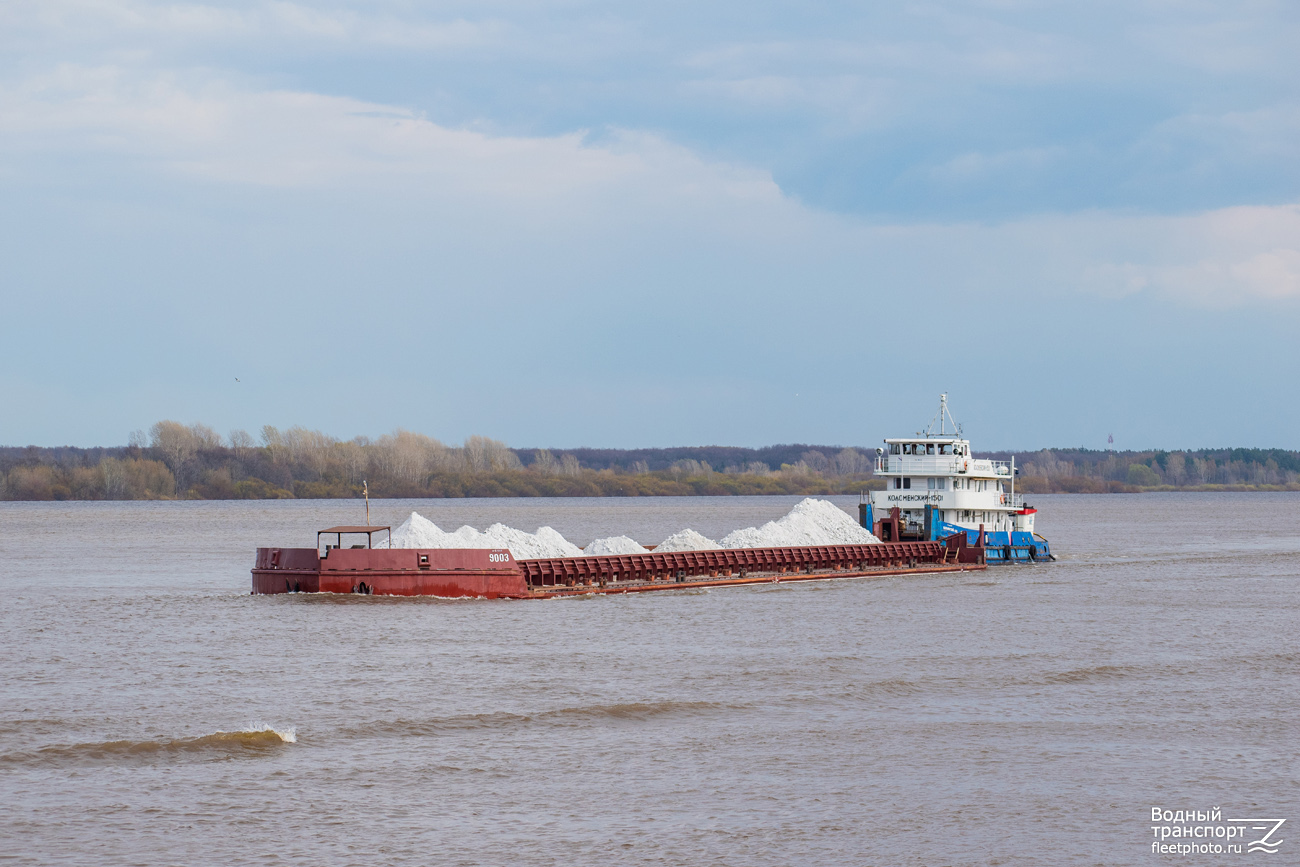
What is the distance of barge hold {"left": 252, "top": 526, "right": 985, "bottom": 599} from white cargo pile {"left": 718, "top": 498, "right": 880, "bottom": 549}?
1228mm

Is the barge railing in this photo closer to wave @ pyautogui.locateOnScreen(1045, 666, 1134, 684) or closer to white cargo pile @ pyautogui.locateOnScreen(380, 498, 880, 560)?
white cargo pile @ pyautogui.locateOnScreen(380, 498, 880, 560)

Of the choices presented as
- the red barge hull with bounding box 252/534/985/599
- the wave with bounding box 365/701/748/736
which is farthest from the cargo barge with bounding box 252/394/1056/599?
the wave with bounding box 365/701/748/736

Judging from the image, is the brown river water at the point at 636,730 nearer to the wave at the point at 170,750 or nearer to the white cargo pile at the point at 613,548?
the wave at the point at 170,750

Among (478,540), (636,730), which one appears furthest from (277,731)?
(478,540)

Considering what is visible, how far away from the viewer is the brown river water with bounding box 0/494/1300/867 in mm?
13344

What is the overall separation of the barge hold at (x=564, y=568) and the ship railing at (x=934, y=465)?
2600 millimetres

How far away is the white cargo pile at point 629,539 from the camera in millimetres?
36250

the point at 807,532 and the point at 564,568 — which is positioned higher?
the point at 807,532

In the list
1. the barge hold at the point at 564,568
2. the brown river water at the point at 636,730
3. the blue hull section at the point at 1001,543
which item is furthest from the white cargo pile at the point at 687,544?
the blue hull section at the point at 1001,543

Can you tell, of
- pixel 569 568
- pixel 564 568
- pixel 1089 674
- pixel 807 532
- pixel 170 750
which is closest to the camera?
pixel 170 750

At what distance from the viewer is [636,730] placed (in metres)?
18.7

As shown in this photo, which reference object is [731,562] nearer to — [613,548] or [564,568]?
[613,548]

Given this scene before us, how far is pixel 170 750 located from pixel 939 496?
3509cm

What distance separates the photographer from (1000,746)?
1733 cm
